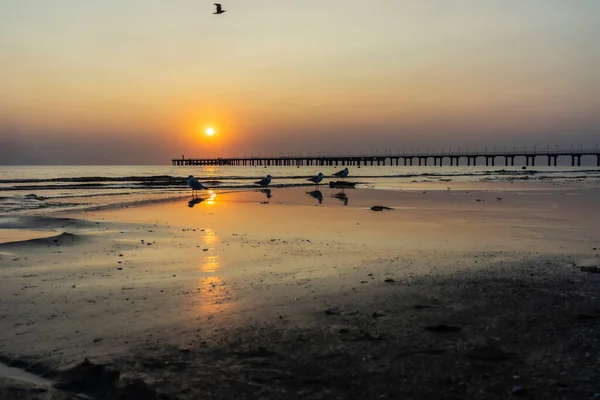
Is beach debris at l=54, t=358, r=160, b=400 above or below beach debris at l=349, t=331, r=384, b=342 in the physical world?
below

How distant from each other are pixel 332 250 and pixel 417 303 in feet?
14.2

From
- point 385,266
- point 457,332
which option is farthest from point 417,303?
point 385,266

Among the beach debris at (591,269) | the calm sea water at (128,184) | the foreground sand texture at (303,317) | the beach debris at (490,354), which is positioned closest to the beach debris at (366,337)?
the foreground sand texture at (303,317)

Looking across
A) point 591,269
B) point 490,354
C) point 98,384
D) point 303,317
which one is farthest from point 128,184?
point 490,354

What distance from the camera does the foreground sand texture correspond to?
14.0 feet

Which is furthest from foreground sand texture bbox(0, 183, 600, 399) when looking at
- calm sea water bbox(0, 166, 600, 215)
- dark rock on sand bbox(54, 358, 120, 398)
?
calm sea water bbox(0, 166, 600, 215)

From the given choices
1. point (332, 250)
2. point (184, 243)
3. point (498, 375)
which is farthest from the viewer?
point (184, 243)

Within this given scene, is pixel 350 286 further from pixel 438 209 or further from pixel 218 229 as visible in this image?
pixel 438 209

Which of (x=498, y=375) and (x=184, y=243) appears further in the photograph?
(x=184, y=243)

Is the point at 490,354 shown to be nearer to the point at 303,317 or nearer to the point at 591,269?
the point at 303,317

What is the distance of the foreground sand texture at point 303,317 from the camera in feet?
14.0

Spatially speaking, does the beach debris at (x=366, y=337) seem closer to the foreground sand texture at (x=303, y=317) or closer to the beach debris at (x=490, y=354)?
the foreground sand texture at (x=303, y=317)

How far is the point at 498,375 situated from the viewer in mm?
4363

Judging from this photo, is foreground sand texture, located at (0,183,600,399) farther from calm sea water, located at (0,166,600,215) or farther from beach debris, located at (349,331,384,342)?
calm sea water, located at (0,166,600,215)
